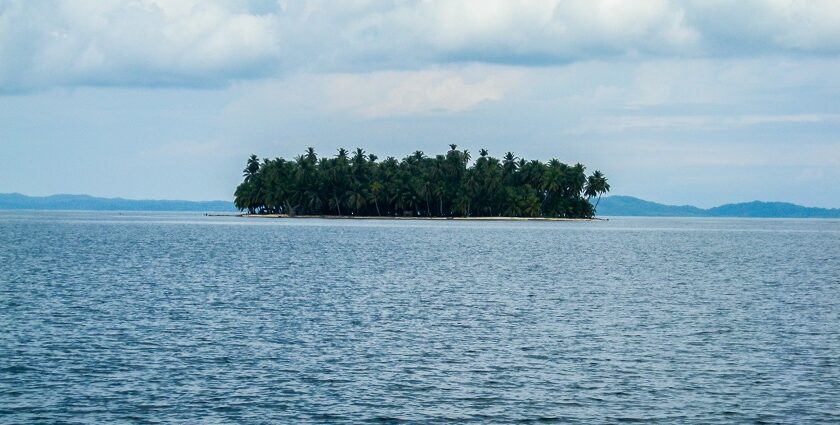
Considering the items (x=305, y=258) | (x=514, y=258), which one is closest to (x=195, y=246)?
(x=305, y=258)

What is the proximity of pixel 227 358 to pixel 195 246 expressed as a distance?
90945mm

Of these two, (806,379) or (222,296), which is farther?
(222,296)

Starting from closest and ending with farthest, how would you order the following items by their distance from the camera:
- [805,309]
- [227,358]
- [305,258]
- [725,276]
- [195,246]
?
1. [227,358]
2. [805,309]
3. [725,276]
4. [305,258]
5. [195,246]

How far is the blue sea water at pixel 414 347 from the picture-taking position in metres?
28.6

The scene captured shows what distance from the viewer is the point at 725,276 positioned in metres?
79.1

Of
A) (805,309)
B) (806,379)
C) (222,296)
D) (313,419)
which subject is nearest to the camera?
(313,419)

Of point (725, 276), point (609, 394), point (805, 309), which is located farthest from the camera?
point (725, 276)

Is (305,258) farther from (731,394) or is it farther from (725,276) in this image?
(731,394)

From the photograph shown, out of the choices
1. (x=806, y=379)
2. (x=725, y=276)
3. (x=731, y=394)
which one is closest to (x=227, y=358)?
(x=731, y=394)

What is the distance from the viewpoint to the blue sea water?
28625mm

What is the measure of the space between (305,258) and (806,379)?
7129 cm

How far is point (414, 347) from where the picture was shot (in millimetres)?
38938

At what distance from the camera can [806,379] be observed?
32594mm

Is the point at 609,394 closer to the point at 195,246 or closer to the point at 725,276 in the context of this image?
the point at 725,276
